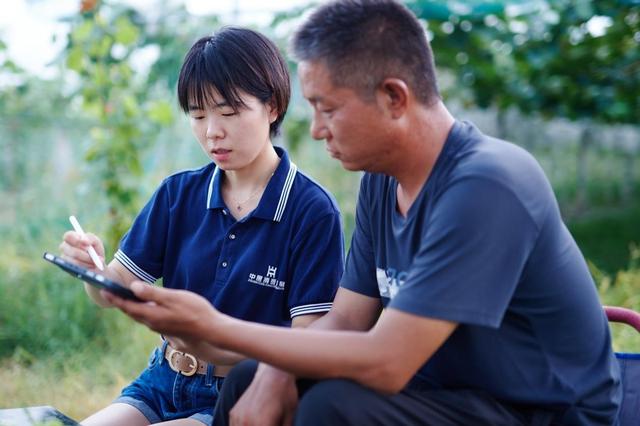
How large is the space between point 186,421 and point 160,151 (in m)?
5.76

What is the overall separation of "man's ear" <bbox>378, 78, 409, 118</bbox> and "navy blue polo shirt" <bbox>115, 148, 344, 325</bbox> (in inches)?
24.1

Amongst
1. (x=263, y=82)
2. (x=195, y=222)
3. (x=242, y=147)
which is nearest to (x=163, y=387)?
(x=195, y=222)

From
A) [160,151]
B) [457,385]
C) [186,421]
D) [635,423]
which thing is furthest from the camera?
[160,151]

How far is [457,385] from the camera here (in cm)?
197

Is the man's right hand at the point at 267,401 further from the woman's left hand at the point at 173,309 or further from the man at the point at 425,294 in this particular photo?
the woman's left hand at the point at 173,309

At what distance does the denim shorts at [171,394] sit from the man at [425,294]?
1.14 ft

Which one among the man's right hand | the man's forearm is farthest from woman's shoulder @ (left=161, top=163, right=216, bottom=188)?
the man's forearm

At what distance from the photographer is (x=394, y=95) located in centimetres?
188

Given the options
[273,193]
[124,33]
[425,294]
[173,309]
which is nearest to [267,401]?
[173,309]

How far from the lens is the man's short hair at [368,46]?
1.87 meters

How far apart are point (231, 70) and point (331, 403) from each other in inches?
41.4

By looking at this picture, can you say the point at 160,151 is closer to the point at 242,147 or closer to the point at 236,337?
the point at 242,147

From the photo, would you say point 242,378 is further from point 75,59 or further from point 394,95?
point 75,59

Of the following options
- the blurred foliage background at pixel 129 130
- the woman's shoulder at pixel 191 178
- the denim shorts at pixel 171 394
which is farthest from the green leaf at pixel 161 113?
the denim shorts at pixel 171 394
